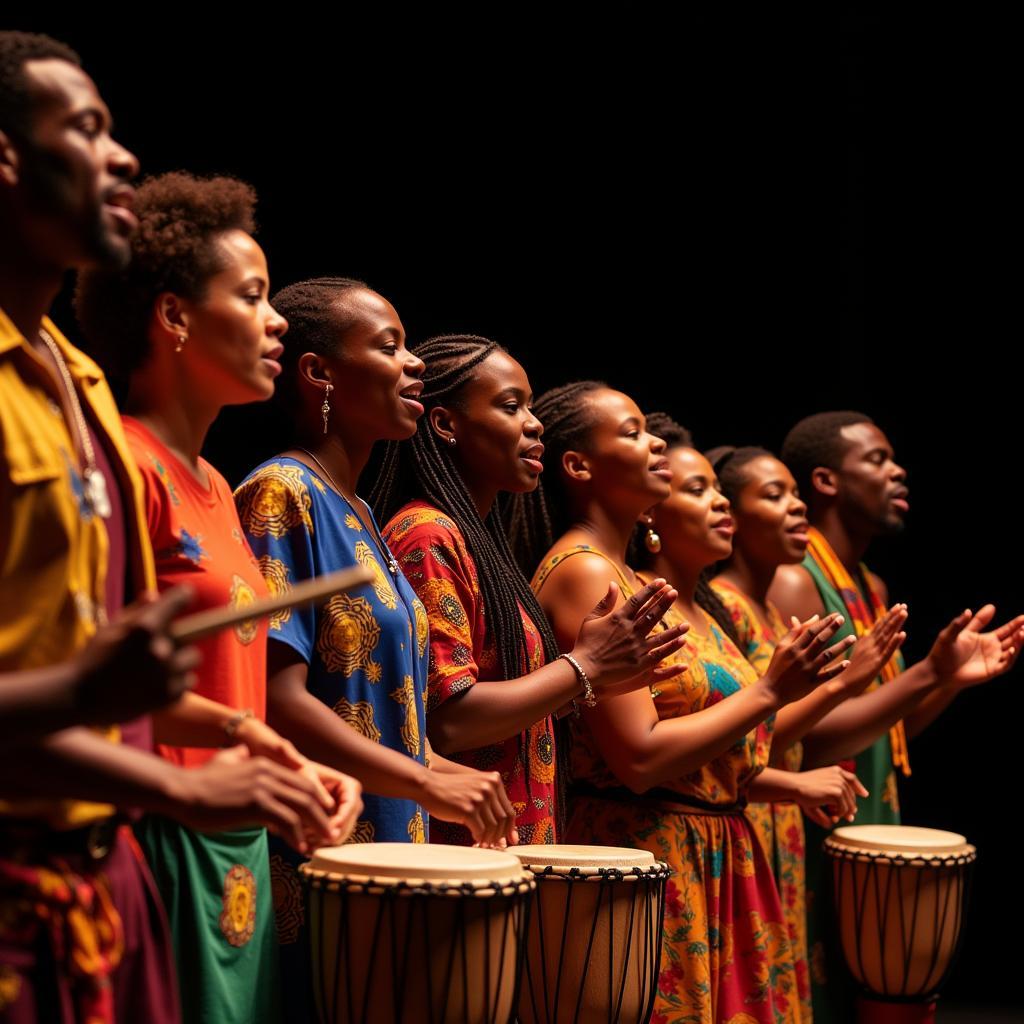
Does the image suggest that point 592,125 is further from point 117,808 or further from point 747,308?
point 117,808

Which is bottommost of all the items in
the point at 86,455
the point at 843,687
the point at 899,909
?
the point at 899,909

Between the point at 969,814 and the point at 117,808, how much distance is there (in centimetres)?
515

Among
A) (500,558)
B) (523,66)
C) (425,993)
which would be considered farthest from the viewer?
(523,66)

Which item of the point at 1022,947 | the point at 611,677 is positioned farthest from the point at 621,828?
the point at 1022,947

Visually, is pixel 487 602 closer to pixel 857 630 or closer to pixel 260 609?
pixel 260 609

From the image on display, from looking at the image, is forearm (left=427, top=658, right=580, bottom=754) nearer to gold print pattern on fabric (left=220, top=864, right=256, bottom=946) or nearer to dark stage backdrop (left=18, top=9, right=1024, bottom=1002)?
gold print pattern on fabric (left=220, top=864, right=256, bottom=946)

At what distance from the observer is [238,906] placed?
89.4 inches

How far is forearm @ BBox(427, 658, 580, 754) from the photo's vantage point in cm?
301

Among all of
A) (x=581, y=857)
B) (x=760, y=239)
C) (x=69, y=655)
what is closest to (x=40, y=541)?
(x=69, y=655)

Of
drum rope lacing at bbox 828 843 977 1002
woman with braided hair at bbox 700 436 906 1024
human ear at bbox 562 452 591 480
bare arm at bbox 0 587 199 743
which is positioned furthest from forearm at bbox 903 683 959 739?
bare arm at bbox 0 587 199 743

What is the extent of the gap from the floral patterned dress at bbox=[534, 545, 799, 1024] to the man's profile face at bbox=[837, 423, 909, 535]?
5.57 ft

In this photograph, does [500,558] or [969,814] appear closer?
[500,558]

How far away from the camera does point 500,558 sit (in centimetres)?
340

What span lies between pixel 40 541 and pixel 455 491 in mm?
1778
